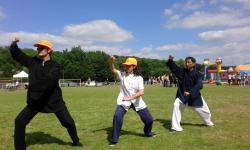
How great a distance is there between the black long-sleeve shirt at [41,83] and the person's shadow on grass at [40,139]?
1.34 meters

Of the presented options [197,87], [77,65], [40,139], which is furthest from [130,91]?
[77,65]

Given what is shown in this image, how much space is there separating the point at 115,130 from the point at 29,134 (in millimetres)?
2731

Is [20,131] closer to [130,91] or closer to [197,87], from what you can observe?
[130,91]

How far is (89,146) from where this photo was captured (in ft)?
27.2

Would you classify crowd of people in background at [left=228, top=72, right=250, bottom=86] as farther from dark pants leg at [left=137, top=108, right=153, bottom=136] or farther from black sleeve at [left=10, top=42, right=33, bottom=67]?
black sleeve at [left=10, top=42, right=33, bottom=67]

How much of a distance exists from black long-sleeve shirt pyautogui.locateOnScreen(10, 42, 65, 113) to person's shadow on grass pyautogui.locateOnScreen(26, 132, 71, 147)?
4.39ft

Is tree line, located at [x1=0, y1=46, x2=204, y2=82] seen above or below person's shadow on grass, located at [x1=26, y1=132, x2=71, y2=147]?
above

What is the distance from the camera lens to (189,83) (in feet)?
33.4

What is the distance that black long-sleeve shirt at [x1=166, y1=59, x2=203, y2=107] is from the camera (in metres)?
10.1

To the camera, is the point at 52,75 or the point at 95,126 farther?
the point at 95,126

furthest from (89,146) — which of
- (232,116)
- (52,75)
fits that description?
(232,116)

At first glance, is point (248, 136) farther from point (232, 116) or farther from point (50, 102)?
point (50, 102)

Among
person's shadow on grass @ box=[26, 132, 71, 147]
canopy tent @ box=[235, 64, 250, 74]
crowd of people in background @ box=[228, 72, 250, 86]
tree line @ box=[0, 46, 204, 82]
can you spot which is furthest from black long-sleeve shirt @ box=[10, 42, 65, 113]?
tree line @ box=[0, 46, 204, 82]

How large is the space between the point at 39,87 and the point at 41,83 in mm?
93
